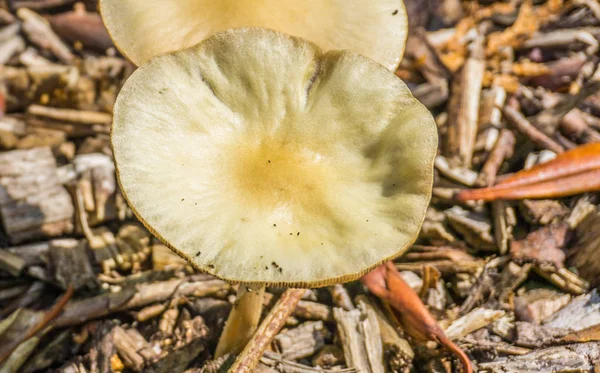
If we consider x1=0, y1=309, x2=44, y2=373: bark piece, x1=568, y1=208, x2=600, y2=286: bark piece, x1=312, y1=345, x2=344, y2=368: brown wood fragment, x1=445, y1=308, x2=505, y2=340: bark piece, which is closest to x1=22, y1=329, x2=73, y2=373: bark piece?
x1=0, y1=309, x2=44, y2=373: bark piece

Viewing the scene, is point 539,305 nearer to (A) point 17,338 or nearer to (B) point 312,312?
(B) point 312,312

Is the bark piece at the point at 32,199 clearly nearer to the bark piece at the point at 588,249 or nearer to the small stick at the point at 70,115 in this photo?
the small stick at the point at 70,115

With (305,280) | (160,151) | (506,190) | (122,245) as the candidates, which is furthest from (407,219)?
(122,245)

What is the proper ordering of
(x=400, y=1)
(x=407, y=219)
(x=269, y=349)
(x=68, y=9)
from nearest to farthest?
(x=407, y=219)
(x=400, y=1)
(x=269, y=349)
(x=68, y=9)

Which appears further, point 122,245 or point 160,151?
point 122,245

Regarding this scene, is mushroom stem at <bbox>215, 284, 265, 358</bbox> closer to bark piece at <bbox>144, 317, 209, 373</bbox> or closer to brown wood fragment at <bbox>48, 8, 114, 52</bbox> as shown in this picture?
bark piece at <bbox>144, 317, 209, 373</bbox>

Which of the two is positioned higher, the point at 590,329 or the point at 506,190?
the point at 506,190

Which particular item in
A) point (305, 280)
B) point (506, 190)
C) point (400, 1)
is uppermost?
point (400, 1)

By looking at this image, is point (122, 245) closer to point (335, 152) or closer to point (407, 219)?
point (335, 152)

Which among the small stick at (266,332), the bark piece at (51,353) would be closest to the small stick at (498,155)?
the small stick at (266,332)
